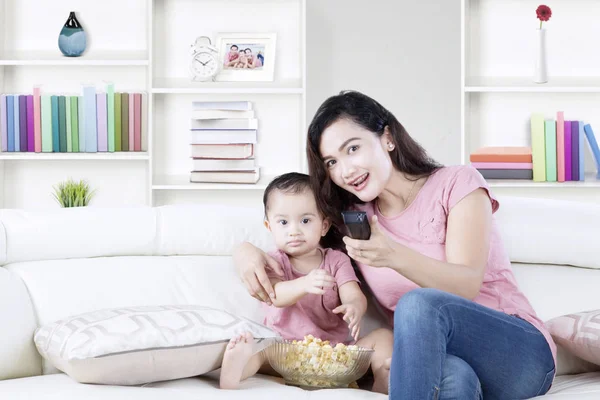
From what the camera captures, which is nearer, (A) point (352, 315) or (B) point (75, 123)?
(A) point (352, 315)

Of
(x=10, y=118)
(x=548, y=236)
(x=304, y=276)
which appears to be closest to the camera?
(x=304, y=276)

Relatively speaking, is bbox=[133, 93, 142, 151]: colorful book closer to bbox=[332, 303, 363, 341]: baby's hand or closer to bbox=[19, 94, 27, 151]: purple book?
bbox=[19, 94, 27, 151]: purple book

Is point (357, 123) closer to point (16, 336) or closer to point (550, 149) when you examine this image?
point (16, 336)

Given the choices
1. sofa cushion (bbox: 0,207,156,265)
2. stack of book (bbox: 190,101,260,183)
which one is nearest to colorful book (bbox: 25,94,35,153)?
stack of book (bbox: 190,101,260,183)

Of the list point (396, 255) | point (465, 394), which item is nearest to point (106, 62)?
point (396, 255)

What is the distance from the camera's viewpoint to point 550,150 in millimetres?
3564

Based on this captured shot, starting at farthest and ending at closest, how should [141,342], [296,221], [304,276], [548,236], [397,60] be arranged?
1. [397,60]
2. [548,236]
3. [296,221]
4. [304,276]
5. [141,342]

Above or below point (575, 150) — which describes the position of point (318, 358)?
below

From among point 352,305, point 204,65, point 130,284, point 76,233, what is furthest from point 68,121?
point 352,305

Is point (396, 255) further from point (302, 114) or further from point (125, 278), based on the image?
point (302, 114)

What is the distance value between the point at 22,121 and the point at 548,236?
98.4 inches

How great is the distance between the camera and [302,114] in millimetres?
3699

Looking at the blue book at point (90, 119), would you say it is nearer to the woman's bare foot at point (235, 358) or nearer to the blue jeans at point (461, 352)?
the woman's bare foot at point (235, 358)

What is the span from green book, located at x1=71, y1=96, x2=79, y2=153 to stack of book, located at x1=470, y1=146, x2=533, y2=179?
1747 mm
